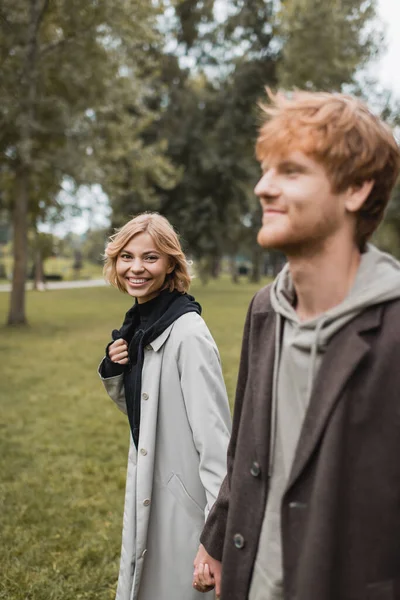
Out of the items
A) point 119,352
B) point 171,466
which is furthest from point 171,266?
point 171,466

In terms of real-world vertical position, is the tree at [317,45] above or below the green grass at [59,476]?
above

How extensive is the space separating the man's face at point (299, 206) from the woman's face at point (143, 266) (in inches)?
48.4

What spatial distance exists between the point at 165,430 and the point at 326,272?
4.31 feet

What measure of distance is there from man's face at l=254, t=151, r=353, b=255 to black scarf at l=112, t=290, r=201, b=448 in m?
1.18

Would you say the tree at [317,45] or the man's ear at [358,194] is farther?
the tree at [317,45]

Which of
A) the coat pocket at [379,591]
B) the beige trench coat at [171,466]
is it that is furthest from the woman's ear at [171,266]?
the coat pocket at [379,591]

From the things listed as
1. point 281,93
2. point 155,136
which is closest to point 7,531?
point 281,93

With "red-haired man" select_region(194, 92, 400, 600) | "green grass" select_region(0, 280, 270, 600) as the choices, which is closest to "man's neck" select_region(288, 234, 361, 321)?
"red-haired man" select_region(194, 92, 400, 600)

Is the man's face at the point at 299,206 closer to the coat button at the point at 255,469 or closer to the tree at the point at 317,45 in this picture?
the coat button at the point at 255,469

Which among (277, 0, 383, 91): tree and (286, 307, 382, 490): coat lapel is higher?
(277, 0, 383, 91): tree

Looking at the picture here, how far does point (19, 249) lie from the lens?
18781 mm

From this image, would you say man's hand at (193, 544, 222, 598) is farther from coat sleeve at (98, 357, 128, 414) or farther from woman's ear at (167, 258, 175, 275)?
woman's ear at (167, 258, 175, 275)

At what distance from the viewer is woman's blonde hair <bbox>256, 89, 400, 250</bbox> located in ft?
5.01

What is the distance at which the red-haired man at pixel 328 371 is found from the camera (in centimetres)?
149
